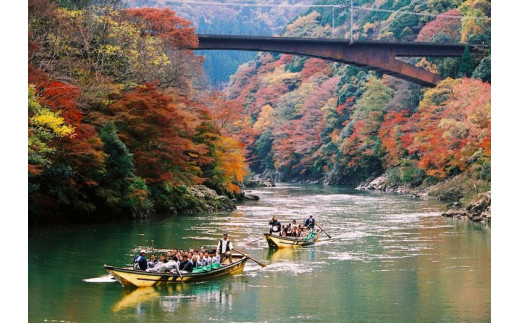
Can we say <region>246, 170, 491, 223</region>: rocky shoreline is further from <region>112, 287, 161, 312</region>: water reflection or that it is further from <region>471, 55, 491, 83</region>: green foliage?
<region>112, 287, 161, 312</region>: water reflection

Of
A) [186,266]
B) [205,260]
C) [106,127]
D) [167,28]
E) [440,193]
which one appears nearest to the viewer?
[186,266]

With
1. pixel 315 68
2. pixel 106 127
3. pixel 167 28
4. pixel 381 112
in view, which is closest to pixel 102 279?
pixel 106 127

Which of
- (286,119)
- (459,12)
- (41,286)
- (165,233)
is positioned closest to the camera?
(41,286)

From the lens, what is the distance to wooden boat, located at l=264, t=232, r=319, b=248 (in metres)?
36.4

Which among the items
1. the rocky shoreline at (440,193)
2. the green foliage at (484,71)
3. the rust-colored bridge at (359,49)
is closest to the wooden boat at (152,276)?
the rocky shoreline at (440,193)

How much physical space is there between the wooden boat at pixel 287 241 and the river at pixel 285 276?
0.40 meters

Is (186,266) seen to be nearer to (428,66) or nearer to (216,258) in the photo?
(216,258)

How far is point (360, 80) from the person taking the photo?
327ft

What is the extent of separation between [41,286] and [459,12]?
75.0 m

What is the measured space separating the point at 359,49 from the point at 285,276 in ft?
175

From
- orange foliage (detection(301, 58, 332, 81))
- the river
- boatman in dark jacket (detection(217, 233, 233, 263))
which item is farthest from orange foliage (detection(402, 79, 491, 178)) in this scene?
orange foliage (detection(301, 58, 332, 81))

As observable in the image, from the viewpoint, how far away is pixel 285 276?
2930 cm

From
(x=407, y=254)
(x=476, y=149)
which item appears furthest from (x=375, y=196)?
(x=407, y=254)

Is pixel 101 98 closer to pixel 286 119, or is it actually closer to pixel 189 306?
pixel 189 306
